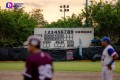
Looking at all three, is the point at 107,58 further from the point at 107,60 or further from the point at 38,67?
the point at 38,67

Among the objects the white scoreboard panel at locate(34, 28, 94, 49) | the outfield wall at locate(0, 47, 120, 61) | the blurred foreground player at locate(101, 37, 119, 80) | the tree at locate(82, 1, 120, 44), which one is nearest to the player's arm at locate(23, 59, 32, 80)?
the blurred foreground player at locate(101, 37, 119, 80)

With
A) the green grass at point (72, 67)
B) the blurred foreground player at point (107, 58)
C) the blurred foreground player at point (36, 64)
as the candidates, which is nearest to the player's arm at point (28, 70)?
the blurred foreground player at point (36, 64)

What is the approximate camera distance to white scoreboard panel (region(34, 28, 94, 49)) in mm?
43688

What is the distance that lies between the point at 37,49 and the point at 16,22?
157 feet

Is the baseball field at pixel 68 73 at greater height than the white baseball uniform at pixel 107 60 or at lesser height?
lesser

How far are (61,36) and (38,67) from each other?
36.6m

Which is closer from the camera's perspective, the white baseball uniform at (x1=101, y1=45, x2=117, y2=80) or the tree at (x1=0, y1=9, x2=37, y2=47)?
the white baseball uniform at (x1=101, y1=45, x2=117, y2=80)

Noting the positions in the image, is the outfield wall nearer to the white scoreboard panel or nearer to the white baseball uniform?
the white scoreboard panel

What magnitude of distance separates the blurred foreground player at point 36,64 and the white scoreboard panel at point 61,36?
1408 inches

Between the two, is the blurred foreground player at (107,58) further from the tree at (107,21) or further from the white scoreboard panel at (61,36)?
the tree at (107,21)

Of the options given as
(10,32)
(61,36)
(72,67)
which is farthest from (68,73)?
(10,32)

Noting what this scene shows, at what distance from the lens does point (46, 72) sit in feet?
24.5

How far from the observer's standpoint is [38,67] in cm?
730

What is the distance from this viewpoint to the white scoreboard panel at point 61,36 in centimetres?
4369
